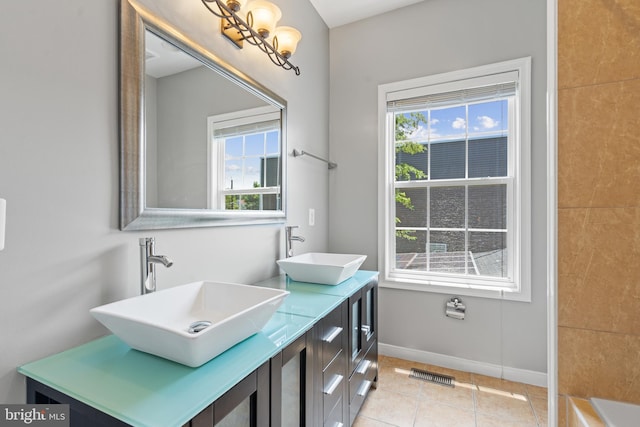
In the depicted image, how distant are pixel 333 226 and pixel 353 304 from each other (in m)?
1.10

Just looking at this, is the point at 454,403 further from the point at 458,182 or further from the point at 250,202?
the point at 250,202

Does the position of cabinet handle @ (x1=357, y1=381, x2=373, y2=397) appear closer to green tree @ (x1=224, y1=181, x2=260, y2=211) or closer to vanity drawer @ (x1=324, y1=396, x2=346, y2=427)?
vanity drawer @ (x1=324, y1=396, x2=346, y2=427)

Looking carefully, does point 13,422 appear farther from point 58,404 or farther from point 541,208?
point 541,208

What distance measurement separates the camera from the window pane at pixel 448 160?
7.59ft

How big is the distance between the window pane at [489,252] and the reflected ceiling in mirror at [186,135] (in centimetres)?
155

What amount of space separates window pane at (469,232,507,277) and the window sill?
0.15 meters

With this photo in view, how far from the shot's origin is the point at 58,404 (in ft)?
2.27

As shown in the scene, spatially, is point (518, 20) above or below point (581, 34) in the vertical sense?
above

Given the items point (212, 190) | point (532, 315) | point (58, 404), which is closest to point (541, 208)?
point (532, 315)

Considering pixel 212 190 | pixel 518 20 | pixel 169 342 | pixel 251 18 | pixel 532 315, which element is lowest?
pixel 532 315

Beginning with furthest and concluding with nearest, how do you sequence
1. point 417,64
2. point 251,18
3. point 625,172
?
point 417,64 < point 251,18 < point 625,172

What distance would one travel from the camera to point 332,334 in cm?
134

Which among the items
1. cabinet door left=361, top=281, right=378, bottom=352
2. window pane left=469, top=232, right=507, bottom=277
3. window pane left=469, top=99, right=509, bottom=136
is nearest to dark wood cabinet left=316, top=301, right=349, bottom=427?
cabinet door left=361, top=281, right=378, bottom=352

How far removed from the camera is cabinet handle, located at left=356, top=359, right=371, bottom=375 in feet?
5.64
